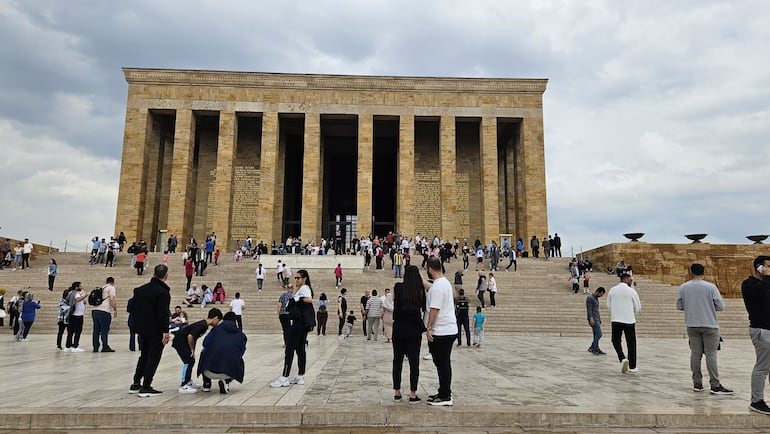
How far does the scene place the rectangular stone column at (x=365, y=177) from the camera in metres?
27.4

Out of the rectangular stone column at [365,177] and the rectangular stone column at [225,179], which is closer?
the rectangular stone column at [225,179]

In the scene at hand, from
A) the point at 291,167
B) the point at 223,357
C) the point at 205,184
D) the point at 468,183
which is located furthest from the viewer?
the point at 291,167

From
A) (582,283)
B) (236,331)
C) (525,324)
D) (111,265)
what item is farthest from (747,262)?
(111,265)

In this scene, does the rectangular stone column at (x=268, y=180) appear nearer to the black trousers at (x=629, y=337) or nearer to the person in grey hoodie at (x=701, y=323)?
the black trousers at (x=629, y=337)

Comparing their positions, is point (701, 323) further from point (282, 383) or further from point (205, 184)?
point (205, 184)

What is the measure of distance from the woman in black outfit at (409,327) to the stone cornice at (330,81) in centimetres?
2556

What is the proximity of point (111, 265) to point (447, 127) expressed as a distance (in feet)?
61.7

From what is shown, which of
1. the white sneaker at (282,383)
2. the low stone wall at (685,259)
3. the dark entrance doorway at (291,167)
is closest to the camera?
the white sneaker at (282,383)

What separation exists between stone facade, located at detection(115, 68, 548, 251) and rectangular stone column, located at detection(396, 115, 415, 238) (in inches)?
2.4

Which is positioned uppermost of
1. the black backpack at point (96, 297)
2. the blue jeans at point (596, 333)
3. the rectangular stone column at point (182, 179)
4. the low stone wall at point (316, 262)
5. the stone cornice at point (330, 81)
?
the stone cornice at point (330, 81)

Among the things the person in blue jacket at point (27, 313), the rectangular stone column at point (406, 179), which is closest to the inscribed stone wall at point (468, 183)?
the rectangular stone column at point (406, 179)

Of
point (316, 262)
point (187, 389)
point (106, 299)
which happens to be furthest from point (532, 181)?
point (187, 389)

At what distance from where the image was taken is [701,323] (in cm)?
532

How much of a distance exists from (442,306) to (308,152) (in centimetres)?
2459
